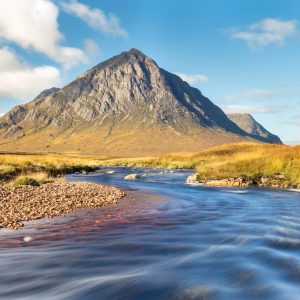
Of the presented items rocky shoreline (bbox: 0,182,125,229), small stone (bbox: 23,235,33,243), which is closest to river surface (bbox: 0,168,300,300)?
small stone (bbox: 23,235,33,243)

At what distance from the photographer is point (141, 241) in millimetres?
12938

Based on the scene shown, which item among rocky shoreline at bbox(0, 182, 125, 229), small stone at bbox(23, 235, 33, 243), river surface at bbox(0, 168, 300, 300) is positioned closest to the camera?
river surface at bbox(0, 168, 300, 300)

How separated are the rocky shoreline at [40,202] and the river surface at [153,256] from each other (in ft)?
2.97

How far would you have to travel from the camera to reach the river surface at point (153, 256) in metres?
8.41

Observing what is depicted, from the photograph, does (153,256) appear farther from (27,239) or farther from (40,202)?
(40,202)

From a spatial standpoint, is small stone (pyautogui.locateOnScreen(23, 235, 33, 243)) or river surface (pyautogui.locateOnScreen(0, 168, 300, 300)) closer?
river surface (pyautogui.locateOnScreen(0, 168, 300, 300))

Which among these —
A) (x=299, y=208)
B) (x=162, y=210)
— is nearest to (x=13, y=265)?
(x=162, y=210)

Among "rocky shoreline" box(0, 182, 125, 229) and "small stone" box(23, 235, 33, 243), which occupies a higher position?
"rocky shoreline" box(0, 182, 125, 229)

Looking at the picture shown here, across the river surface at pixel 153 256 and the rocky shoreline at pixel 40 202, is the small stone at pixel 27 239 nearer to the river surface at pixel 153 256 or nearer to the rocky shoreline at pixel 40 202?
the river surface at pixel 153 256

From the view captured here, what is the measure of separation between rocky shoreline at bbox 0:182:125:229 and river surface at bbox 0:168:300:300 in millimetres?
905

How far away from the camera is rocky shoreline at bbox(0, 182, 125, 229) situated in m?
16.7

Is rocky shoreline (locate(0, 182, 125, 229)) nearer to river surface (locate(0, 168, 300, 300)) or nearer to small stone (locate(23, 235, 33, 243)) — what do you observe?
river surface (locate(0, 168, 300, 300))

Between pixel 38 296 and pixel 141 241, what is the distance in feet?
17.2

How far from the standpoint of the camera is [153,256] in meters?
11.1
